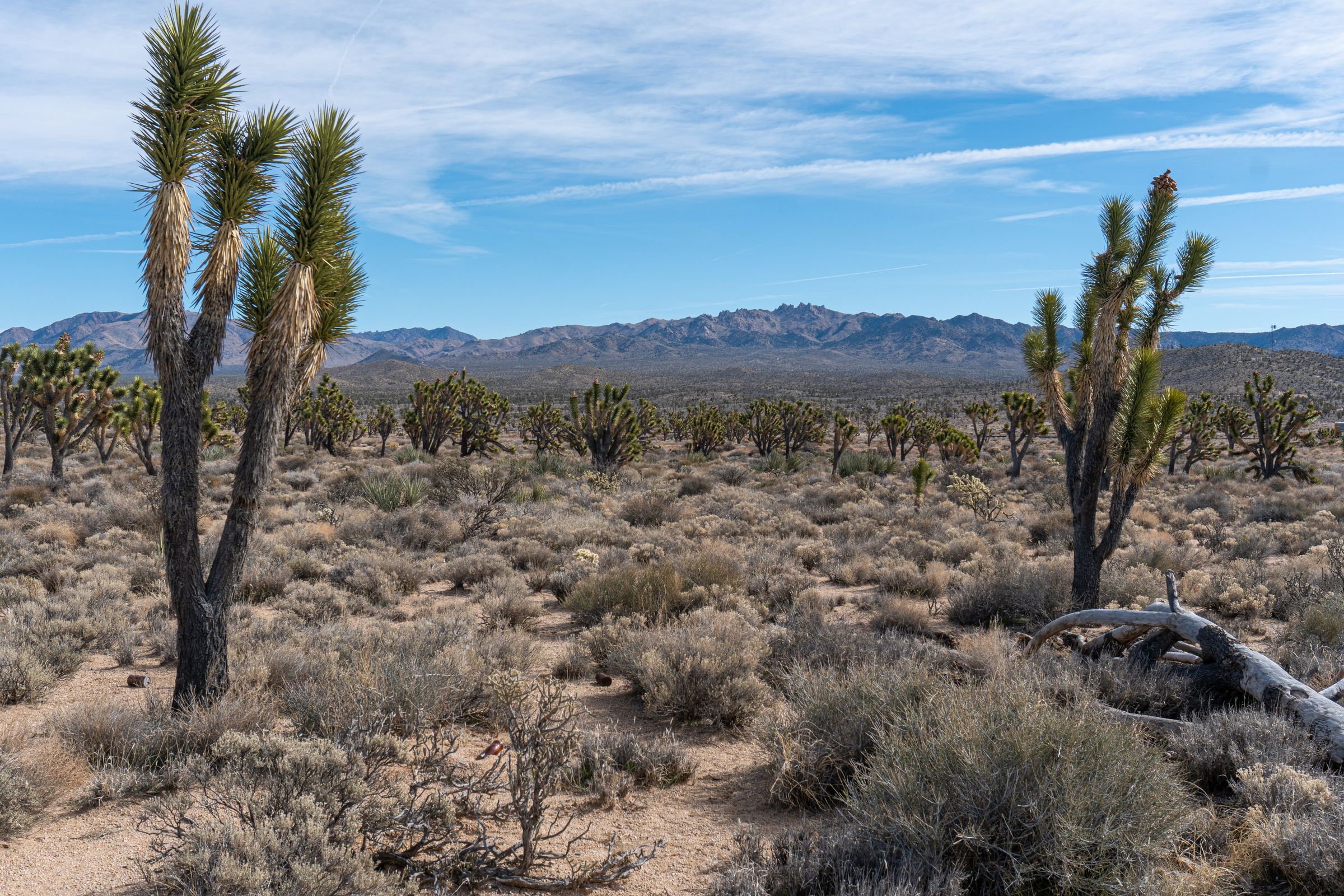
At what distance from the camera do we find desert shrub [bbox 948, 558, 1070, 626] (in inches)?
355

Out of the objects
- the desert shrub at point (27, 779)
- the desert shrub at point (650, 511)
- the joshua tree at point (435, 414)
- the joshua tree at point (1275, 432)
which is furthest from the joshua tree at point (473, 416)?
the joshua tree at point (1275, 432)

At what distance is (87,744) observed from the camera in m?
4.93

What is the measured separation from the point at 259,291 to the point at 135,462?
72.9ft

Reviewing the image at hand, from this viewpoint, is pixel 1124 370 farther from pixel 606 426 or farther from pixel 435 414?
pixel 435 414

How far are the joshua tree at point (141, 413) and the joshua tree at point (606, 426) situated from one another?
1152 centimetres

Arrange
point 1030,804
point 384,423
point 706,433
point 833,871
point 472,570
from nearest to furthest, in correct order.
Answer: point 1030,804 → point 833,871 → point 472,570 → point 384,423 → point 706,433

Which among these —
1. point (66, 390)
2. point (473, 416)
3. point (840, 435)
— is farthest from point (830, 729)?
point (473, 416)

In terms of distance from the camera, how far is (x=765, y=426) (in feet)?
122

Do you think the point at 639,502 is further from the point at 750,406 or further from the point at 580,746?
the point at 750,406

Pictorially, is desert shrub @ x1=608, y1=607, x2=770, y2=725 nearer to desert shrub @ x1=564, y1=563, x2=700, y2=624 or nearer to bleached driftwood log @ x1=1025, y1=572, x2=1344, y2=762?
desert shrub @ x1=564, y1=563, x2=700, y2=624

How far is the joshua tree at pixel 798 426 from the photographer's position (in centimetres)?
3700

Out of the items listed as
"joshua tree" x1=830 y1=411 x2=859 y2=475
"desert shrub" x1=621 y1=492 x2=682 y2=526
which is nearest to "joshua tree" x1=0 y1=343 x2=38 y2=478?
"desert shrub" x1=621 y1=492 x2=682 y2=526

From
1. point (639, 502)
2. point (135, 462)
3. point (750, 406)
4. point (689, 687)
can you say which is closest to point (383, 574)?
point (689, 687)

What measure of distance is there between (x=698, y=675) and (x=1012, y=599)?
5.00m
